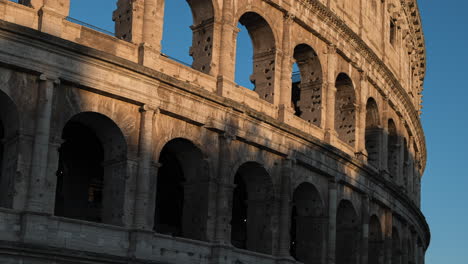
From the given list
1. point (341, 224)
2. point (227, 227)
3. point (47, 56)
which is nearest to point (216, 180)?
point (227, 227)

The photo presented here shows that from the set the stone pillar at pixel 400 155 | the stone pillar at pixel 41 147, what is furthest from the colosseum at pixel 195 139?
the stone pillar at pixel 400 155

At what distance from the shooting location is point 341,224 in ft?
108

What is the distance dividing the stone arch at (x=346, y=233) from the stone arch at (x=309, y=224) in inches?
105

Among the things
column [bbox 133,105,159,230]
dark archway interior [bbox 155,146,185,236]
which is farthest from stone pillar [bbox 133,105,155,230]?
dark archway interior [bbox 155,146,185,236]

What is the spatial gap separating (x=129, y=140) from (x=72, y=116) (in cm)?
189

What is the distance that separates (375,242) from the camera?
35406mm

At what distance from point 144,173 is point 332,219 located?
992 cm

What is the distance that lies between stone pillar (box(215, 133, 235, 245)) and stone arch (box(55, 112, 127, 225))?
143 inches

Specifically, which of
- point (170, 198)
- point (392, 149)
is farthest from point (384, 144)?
point (170, 198)

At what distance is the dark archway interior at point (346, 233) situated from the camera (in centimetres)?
3244

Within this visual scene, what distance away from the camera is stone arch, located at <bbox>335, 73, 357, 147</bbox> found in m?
34.1

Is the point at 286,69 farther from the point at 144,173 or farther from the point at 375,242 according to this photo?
the point at 375,242

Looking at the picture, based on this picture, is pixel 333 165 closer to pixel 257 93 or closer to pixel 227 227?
pixel 257 93

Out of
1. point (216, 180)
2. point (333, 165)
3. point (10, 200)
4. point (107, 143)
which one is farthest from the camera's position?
point (333, 165)
